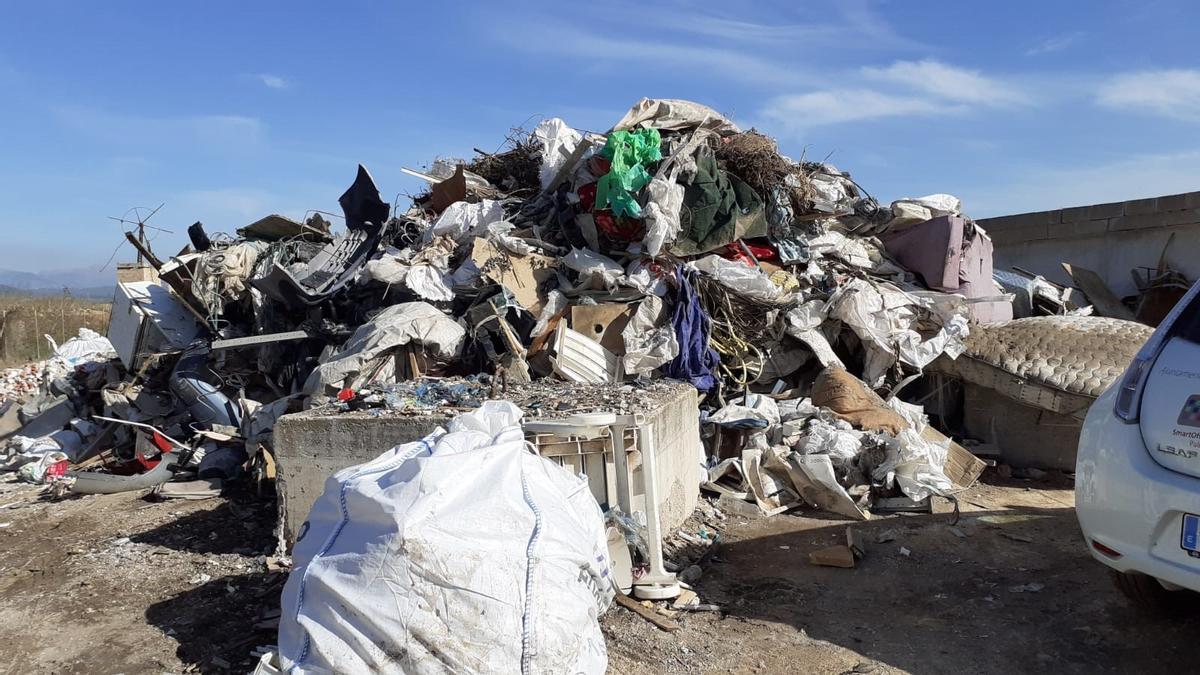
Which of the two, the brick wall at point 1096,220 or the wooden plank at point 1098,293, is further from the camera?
the brick wall at point 1096,220

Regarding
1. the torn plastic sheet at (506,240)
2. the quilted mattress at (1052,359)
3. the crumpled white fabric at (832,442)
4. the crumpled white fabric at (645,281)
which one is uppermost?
the torn plastic sheet at (506,240)

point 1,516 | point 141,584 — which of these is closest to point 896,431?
point 141,584

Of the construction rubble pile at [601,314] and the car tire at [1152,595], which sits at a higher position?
the construction rubble pile at [601,314]

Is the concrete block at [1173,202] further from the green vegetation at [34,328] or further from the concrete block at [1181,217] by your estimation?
the green vegetation at [34,328]

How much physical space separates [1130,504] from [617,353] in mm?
4365

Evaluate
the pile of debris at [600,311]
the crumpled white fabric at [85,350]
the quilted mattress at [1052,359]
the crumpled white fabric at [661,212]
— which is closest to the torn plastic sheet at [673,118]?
the pile of debris at [600,311]

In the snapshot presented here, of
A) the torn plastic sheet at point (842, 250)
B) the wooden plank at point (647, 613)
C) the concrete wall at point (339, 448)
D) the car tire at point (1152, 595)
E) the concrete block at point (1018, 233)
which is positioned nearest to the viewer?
the car tire at point (1152, 595)

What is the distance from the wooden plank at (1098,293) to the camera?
8.80 metres

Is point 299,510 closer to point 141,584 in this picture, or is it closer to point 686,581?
point 141,584

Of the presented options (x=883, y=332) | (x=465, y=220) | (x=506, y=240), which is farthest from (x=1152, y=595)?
(x=465, y=220)

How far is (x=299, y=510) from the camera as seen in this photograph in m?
4.61

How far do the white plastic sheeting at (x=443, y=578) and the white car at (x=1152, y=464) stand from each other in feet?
5.90

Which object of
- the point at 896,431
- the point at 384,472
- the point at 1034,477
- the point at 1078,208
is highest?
the point at 1078,208

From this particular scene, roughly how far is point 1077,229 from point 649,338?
6334mm
